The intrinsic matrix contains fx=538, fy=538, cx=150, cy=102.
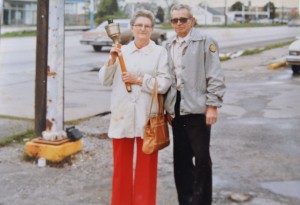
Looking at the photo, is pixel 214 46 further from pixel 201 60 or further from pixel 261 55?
→ pixel 261 55

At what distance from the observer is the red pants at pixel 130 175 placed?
15.0ft

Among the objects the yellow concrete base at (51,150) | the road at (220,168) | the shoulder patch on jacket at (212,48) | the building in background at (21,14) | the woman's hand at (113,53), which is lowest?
the road at (220,168)

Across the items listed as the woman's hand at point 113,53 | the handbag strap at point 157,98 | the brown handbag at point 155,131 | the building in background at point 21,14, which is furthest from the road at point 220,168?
the building in background at point 21,14

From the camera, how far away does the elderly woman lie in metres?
4.35

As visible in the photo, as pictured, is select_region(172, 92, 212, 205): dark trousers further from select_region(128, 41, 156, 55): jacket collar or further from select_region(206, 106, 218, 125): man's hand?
select_region(128, 41, 156, 55): jacket collar

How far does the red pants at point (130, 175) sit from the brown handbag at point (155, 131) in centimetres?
17

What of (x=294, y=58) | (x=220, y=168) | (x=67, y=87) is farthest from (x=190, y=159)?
(x=294, y=58)

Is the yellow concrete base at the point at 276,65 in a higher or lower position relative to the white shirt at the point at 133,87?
lower

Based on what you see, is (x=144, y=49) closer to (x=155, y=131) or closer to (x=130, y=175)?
(x=155, y=131)

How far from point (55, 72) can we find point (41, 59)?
0.79 meters

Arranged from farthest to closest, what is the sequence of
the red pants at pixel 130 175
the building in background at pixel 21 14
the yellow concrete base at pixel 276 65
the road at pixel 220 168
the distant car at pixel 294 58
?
the building in background at pixel 21 14
the yellow concrete base at pixel 276 65
the distant car at pixel 294 58
the road at pixel 220 168
the red pants at pixel 130 175

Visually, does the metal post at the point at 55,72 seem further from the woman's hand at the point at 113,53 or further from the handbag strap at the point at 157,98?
the handbag strap at the point at 157,98

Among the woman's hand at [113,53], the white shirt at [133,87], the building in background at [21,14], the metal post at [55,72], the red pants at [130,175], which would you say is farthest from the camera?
the building in background at [21,14]

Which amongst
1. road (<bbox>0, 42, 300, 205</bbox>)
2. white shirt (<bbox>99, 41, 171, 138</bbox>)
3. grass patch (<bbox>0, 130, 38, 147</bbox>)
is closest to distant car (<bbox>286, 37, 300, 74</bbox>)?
road (<bbox>0, 42, 300, 205</bbox>)
